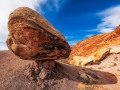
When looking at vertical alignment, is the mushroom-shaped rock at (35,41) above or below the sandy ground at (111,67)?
above

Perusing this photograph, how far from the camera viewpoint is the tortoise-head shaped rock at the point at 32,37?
14.8m

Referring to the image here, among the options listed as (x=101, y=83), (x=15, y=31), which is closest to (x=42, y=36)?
(x=15, y=31)

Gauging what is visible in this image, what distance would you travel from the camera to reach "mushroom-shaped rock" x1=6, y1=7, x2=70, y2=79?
14.9m

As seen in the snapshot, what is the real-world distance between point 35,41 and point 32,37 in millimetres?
407

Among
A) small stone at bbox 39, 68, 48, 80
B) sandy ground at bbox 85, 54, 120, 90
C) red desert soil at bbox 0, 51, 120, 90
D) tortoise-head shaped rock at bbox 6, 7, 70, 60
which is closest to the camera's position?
tortoise-head shaped rock at bbox 6, 7, 70, 60

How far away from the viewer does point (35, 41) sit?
49.8ft

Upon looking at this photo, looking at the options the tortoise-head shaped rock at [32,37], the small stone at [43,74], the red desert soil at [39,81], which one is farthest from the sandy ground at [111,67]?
the tortoise-head shaped rock at [32,37]

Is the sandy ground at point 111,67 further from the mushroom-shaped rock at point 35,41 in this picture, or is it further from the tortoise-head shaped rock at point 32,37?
the tortoise-head shaped rock at point 32,37

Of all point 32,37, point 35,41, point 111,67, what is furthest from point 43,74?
point 111,67

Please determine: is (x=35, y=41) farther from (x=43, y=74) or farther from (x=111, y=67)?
(x=111, y=67)

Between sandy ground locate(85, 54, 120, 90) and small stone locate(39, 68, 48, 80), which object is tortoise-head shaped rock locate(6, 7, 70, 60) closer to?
small stone locate(39, 68, 48, 80)

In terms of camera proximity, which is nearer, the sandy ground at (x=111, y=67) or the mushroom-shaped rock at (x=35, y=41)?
the mushroom-shaped rock at (x=35, y=41)

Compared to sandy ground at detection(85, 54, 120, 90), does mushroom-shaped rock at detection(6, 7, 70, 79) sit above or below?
above

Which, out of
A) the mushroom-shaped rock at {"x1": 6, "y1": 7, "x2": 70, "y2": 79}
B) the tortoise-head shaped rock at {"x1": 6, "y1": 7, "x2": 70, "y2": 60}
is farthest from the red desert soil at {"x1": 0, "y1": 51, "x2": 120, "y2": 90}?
the tortoise-head shaped rock at {"x1": 6, "y1": 7, "x2": 70, "y2": 60}
